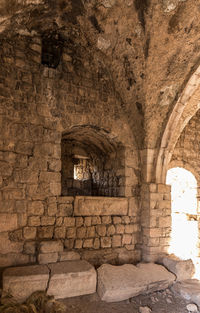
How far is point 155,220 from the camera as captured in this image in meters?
5.03

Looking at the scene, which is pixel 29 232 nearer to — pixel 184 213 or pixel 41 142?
pixel 41 142

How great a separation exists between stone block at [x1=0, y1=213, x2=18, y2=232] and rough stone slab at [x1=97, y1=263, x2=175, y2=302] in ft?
4.77

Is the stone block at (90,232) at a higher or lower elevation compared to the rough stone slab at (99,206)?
lower

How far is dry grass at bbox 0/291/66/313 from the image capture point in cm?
292

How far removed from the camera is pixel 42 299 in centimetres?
326

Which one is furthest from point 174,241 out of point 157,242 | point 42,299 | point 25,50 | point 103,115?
point 25,50

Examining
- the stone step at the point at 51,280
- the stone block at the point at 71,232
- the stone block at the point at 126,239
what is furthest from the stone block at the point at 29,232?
the stone block at the point at 126,239

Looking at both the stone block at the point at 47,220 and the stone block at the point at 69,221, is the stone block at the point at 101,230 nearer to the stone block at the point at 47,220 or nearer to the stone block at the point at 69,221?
the stone block at the point at 69,221

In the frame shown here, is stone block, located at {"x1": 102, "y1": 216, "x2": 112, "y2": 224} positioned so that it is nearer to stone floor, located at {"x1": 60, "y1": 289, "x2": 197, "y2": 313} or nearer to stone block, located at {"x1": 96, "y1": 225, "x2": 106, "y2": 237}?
stone block, located at {"x1": 96, "y1": 225, "x2": 106, "y2": 237}

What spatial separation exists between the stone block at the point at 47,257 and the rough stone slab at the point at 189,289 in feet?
6.39

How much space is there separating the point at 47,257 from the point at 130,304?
137 centimetres

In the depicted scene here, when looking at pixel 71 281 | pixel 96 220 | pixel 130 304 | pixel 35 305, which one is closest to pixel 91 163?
pixel 96 220

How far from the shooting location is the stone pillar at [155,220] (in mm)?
4945

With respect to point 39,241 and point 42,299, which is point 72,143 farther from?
point 42,299
